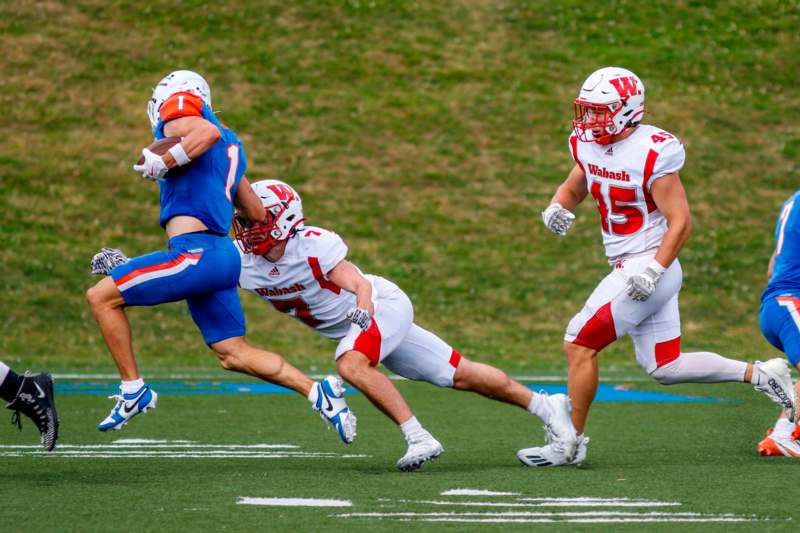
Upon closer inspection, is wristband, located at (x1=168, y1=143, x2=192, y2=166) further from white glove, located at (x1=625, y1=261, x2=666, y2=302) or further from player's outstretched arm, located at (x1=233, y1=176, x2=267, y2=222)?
white glove, located at (x1=625, y1=261, x2=666, y2=302)

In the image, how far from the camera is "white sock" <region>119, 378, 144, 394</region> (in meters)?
6.36

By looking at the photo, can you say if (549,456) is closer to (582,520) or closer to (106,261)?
(582,520)

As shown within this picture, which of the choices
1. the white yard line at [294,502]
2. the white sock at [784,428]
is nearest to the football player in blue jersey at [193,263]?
the white yard line at [294,502]

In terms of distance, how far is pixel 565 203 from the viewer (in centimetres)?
726

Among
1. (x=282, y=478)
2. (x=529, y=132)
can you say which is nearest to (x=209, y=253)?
(x=282, y=478)

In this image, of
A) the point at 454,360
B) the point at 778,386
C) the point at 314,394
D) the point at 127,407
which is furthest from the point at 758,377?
the point at 127,407

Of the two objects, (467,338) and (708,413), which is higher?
(708,413)

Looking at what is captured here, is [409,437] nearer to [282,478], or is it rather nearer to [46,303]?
[282,478]

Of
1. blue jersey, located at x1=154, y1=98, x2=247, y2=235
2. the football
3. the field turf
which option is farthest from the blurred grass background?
→ the football

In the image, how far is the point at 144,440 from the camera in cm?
792

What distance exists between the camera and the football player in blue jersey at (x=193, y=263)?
20.9 ft

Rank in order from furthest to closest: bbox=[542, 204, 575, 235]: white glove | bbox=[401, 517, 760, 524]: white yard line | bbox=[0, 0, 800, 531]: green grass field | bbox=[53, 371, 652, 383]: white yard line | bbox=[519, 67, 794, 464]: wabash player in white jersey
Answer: bbox=[53, 371, 652, 383]: white yard line < bbox=[0, 0, 800, 531]: green grass field < bbox=[542, 204, 575, 235]: white glove < bbox=[519, 67, 794, 464]: wabash player in white jersey < bbox=[401, 517, 760, 524]: white yard line

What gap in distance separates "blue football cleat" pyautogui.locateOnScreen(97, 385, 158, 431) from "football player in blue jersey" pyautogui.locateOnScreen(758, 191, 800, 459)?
3013 millimetres

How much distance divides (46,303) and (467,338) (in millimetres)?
4966
